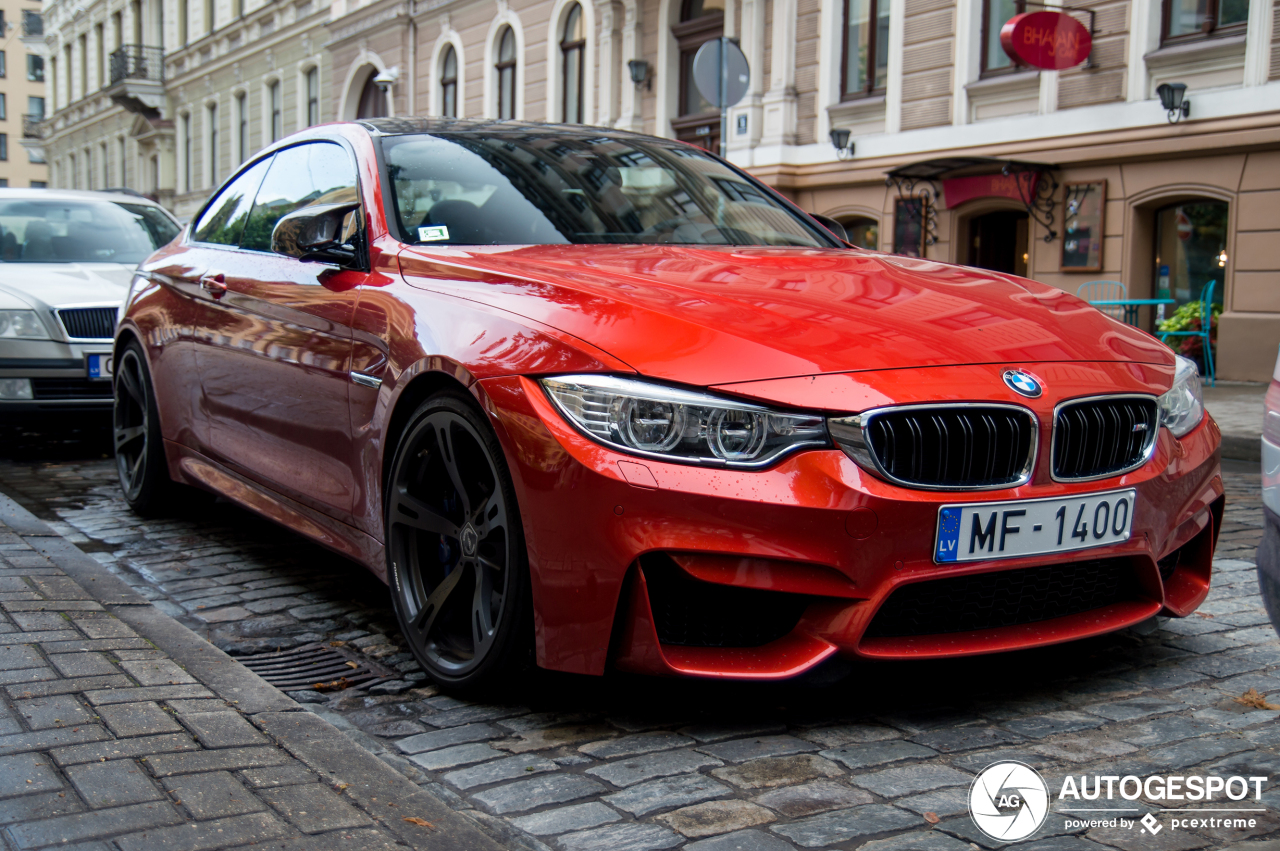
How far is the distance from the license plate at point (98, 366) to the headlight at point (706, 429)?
5.60 metres

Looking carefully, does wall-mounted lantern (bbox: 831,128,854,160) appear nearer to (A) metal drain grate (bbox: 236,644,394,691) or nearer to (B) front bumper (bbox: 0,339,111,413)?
(B) front bumper (bbox: 0,339,111,413)

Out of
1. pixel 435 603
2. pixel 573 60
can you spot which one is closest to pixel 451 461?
pixel 435 603

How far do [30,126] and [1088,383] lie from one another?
3550 inches

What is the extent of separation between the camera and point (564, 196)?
396 centimetres

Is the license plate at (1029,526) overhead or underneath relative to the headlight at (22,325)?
underneath

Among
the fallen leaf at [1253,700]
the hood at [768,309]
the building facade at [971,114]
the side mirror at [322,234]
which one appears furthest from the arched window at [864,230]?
the fallen leaf at [1253,700]

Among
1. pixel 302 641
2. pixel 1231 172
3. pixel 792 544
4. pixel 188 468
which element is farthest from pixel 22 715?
pixel 1231 172

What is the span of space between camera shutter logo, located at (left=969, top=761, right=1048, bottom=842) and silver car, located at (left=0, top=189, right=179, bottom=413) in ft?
20.3

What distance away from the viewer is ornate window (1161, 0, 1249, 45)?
12.8 m

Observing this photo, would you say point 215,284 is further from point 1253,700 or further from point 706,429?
point 1253,700

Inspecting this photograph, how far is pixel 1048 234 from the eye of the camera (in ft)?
48.7

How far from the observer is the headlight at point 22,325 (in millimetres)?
7340

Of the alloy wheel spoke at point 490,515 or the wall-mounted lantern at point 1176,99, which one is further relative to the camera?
the wall-mounted lantern at point 1176,99
